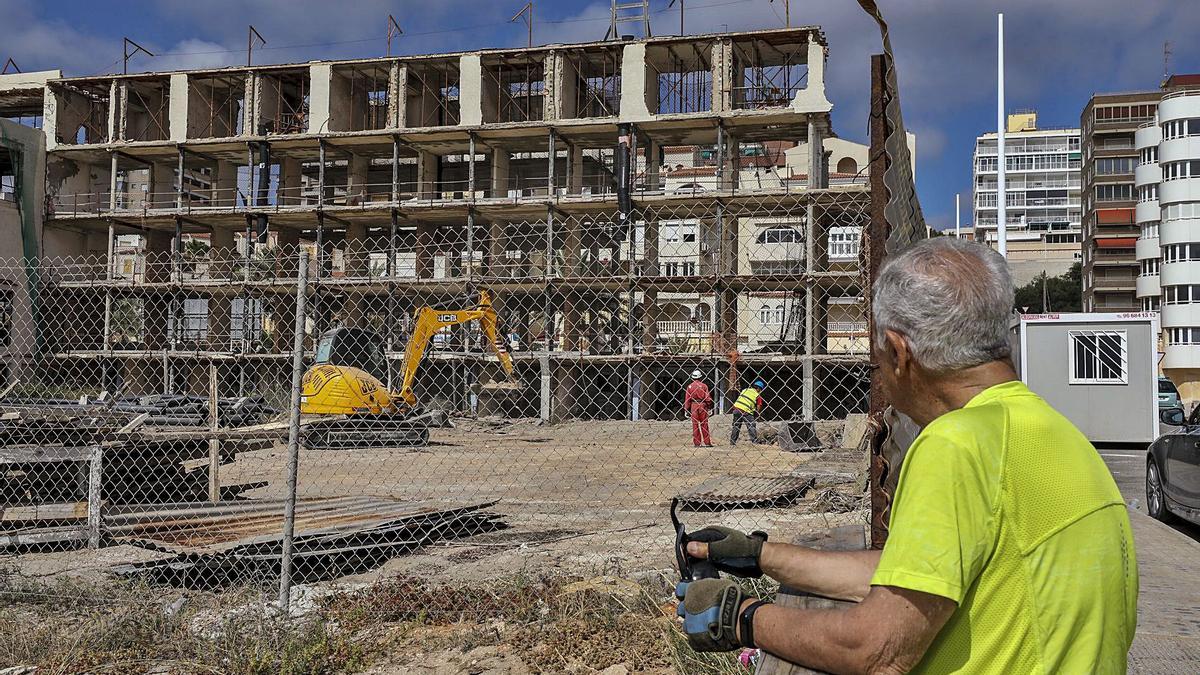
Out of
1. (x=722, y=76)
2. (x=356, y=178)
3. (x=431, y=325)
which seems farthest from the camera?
(x=356, y=178)

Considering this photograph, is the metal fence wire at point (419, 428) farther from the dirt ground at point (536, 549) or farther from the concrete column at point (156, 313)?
the concrete column at point (156, 313)

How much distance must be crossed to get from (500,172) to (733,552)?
42.7 meters

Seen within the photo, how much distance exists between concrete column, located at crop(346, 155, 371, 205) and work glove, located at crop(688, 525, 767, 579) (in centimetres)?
4543

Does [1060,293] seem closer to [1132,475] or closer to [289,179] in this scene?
[289,179]

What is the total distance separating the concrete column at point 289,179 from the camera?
4644cm

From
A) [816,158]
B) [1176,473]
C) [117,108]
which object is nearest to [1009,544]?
[1176,473]

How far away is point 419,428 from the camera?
77.3ft

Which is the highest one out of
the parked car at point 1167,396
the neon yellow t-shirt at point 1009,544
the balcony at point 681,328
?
the balcony at point 681,328

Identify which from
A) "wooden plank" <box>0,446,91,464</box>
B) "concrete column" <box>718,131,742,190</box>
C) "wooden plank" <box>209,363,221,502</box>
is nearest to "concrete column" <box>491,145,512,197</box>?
"concrete column" <box>718,131,742,190</box>

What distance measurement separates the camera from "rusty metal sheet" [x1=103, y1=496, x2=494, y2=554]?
Answer: 6.75 metres

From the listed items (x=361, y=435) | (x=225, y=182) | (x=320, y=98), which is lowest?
(x=361, y=435)

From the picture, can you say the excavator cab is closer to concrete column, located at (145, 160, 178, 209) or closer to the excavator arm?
the excavator arm

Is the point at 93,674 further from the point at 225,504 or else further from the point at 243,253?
the point at 243,253

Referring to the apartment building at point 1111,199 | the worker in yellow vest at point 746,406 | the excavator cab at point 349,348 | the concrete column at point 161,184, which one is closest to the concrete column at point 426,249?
the excavator cab at point 349,348
